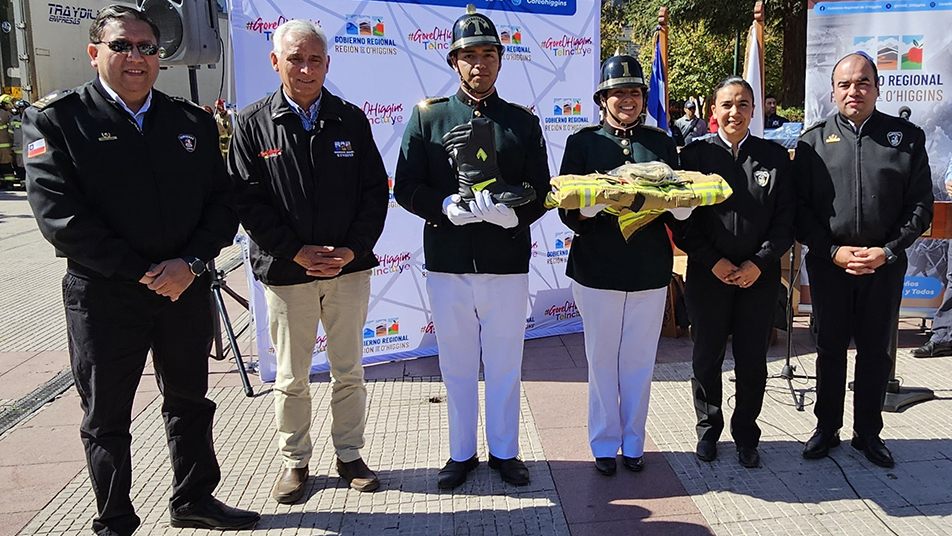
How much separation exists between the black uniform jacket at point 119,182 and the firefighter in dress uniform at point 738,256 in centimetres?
223

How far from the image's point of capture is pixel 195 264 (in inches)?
111

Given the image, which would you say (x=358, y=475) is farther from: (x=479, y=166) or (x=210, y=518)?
(x=479, y=166)

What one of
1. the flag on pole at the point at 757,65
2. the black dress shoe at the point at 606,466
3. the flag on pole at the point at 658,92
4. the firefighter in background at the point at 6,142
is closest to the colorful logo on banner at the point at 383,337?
the black dress shoe at the point at 606,466

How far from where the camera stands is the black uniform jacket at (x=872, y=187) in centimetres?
340

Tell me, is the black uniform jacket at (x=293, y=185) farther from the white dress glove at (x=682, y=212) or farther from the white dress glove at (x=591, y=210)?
the white dress glove at (x=682, y=212)

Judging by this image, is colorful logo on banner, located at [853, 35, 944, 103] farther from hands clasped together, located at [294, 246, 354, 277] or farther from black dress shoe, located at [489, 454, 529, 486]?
hands clasped together, located at [294, 246, 354, 277]

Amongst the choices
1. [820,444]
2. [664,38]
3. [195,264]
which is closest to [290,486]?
[195,264]

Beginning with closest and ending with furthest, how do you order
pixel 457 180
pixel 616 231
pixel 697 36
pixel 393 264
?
pixel 457 180 → pixel 616 231 → pixel 393 264 → pixel 697 36

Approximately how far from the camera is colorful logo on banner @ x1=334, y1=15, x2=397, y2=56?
4.84 meters

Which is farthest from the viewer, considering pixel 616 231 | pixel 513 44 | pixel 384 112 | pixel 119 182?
pixel 513 44

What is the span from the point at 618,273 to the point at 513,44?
2751 millimetres

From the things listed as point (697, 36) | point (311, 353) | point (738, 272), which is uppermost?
point (697, 36)

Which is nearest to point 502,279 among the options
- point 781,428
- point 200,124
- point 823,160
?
point 200,124

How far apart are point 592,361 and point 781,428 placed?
1410 mm
